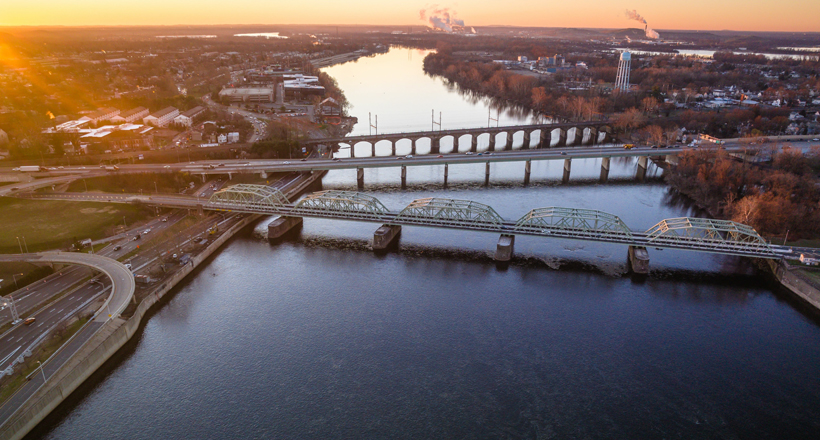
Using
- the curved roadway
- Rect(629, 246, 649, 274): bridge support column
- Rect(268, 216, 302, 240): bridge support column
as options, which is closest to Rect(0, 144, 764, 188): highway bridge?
Rect(268, 216, 302, 240): bridge support column

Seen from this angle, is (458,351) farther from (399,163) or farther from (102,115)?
(102,115)

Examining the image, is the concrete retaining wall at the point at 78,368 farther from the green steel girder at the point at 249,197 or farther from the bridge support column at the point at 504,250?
the bridge support column at the point at 504,250

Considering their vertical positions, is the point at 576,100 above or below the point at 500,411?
above

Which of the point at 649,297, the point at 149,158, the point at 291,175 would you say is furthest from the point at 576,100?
the point at 149,158

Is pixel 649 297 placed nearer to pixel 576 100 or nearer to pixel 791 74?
pixel 576 100

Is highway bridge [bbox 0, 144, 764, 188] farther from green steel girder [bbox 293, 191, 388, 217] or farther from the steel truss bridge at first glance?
green steel girder [bbox 293, 191, 388, 217]

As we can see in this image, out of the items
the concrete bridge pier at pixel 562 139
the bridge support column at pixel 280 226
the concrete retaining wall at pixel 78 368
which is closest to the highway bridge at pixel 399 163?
the bridge support column at pixel 280 226
